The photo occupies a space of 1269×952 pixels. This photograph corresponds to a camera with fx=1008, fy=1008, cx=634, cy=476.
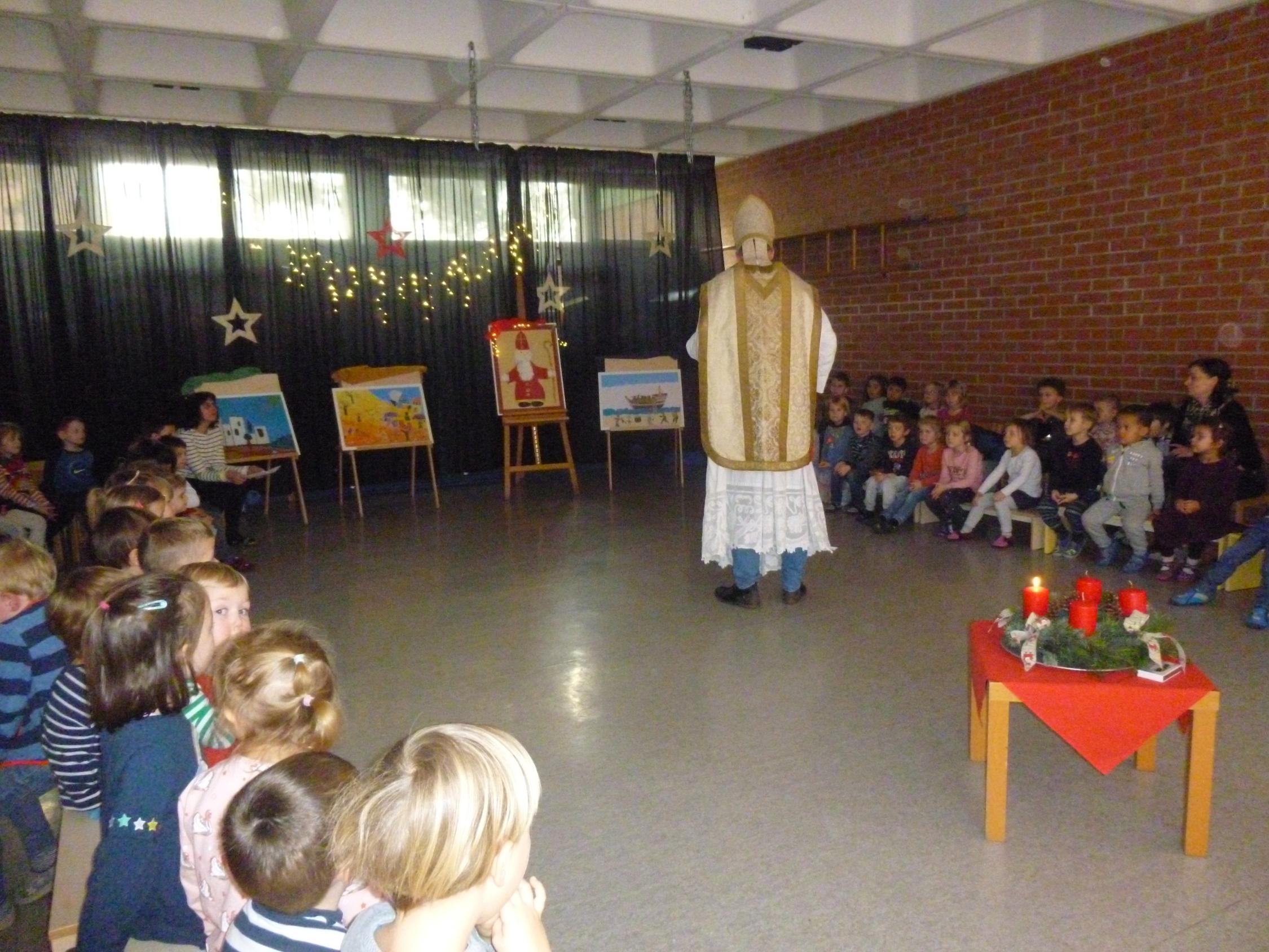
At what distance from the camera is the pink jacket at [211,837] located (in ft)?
5.55

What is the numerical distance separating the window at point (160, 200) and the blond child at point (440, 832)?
7.56 metres

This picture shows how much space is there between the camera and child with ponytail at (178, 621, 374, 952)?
1707mm

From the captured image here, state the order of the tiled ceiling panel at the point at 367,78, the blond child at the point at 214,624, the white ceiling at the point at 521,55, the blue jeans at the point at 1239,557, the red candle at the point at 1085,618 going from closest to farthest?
the blond child at the point at 214,624
the red candle at the point at 1085,618
the blue jeans at the point at 1239,557
the white ceiling at the point at 521,55
the tiled ceiling panel at the point at 367,78

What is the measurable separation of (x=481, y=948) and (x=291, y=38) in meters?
5.64

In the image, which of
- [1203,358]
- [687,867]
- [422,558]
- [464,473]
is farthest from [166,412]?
[1203,358]

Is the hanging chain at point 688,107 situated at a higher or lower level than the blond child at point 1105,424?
higher

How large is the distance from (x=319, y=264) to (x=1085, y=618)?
6978 mm

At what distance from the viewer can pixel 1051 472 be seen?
598 centimetres

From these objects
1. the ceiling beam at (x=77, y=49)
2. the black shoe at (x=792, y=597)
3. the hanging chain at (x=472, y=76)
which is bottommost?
the black shoe at (x=792, y=597)

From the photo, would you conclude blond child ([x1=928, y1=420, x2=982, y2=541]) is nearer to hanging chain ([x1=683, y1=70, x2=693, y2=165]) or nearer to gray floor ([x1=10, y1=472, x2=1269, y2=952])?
gray floor ([x1=10, y1=472, x2=1269, y2=952])

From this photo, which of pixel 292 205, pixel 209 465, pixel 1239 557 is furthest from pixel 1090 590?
pixel 292 205

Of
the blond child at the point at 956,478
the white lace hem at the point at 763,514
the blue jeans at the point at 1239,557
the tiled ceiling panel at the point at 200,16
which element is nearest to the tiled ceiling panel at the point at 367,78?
the tiled ceiling panel at the point at 200,16

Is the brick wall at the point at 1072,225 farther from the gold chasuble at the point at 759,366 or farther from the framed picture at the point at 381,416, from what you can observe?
the framed picture at the point at 381,416

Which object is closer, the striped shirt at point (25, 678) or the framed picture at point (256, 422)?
the striped shirt at point (25, 678)
